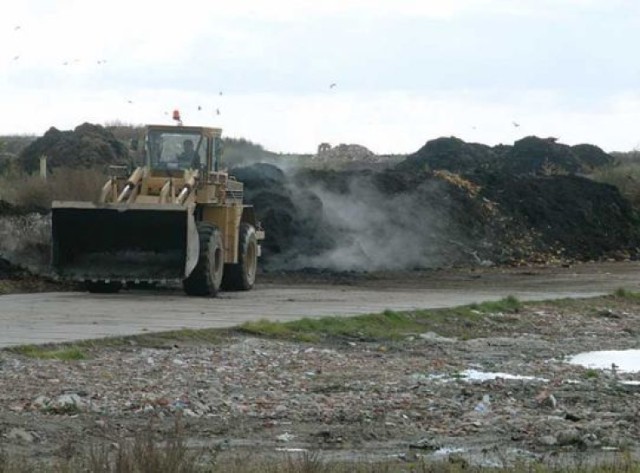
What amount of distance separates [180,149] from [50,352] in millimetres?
15224

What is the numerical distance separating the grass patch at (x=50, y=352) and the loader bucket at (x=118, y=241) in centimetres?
1116

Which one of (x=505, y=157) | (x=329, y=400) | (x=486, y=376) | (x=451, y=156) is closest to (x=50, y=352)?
(x=329, y=400)

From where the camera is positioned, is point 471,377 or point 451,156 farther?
point 451,156

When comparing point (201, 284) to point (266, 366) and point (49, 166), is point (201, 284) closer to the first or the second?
point (266, 366)

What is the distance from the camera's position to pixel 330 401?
15.7 meters

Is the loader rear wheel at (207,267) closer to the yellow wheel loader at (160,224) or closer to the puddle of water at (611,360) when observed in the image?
the yellow wheel loader at (160,224)

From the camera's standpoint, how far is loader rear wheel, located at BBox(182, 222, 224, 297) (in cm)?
3148

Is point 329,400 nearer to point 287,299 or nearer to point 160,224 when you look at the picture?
point 160,224

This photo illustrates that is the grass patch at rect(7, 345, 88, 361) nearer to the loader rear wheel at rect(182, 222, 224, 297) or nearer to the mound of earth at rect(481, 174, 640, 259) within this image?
the loader rear wheel at rect(182, 222, 224, 297)

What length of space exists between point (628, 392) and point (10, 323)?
36.3 ft

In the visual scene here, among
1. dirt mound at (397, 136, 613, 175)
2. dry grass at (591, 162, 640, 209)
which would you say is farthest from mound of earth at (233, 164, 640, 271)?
dirt mound at (397, 136, 613, 175)

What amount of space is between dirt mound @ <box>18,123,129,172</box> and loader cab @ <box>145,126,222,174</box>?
2410 centimetres

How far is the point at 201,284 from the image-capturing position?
31828 millimetres

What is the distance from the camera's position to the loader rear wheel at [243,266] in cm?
3475
